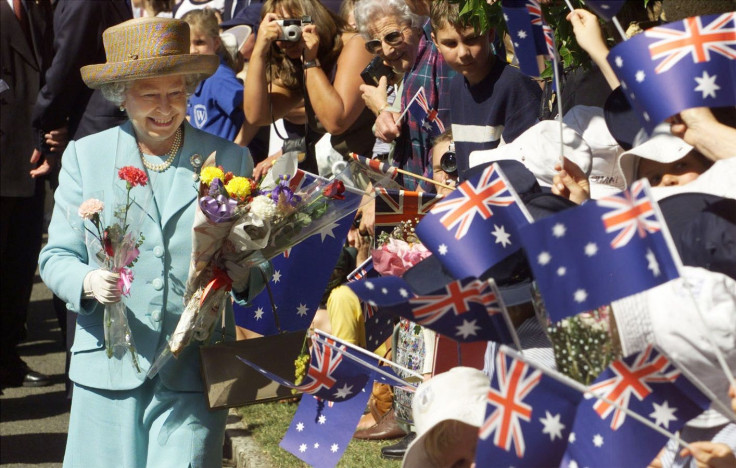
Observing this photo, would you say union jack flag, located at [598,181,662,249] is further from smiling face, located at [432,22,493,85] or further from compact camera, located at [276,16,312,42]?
compact camera, located at [276,16,312,42]

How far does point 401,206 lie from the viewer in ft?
14.7

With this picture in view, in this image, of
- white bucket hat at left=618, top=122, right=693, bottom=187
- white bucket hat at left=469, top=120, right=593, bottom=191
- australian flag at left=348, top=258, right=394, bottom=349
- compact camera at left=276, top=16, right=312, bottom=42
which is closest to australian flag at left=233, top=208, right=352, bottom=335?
australian flag at left=348, top=258, right=394, bottom=349

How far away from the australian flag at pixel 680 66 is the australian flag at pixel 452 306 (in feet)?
2.03

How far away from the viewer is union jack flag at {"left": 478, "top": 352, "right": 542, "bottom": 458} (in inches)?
102

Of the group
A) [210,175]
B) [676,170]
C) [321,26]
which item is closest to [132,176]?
[210,175]

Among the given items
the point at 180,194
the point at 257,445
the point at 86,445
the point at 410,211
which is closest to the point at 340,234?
the point at 410,211

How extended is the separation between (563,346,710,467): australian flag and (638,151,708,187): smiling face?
2.72 feet

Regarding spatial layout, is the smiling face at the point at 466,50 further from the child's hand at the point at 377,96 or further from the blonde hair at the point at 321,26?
the blonde hair at the point at 321,26

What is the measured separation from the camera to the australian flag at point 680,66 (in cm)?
293

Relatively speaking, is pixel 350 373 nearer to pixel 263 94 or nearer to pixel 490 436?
pixel 490 436

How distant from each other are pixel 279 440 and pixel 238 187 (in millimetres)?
2687

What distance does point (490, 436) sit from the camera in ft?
8.59

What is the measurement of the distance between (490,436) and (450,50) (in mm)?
2742

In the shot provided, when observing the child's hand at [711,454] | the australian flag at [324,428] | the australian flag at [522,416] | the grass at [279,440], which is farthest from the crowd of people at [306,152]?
the australian flag at [324,428]
